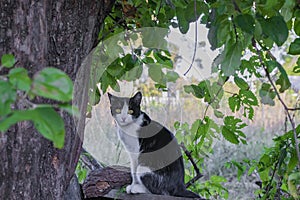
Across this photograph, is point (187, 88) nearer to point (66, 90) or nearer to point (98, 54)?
point (98, 54)

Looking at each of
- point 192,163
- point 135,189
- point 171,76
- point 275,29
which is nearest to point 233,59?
point 275,29

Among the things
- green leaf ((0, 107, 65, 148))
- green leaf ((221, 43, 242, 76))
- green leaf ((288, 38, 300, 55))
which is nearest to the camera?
green leaf ((0, 107, 65, 148))

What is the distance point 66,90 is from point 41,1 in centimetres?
54

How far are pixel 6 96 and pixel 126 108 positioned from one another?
1332mm

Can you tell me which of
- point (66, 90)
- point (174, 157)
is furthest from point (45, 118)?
point (174, 157)

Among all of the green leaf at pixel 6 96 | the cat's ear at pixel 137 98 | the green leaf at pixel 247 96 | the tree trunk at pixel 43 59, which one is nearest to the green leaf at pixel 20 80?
the green leaf at pixel 6 96

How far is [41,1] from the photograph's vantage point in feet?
2.89

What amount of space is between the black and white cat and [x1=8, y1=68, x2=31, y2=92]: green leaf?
1150mm

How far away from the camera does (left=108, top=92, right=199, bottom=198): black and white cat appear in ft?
5.25

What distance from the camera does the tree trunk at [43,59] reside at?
0.85 m

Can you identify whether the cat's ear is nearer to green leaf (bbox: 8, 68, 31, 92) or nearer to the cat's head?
the cat's head

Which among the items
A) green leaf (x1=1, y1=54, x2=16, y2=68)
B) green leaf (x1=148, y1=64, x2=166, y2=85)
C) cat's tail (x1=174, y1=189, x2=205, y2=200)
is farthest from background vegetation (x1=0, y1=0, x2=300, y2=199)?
green leaf (x1=1, y1=54, x2=16, y2=68)

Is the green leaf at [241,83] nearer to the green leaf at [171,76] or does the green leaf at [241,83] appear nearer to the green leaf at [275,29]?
the green leaf at [171,76]

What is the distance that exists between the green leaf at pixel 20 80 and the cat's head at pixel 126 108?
129cm
